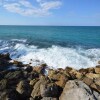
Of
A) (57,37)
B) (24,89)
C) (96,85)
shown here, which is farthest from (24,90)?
(57,37)

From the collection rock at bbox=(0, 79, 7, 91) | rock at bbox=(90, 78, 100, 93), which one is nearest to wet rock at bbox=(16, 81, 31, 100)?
rock at bbox=(0, 79, 7, 91)

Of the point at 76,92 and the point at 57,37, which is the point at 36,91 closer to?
the point at 76,92

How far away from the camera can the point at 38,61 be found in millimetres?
19781

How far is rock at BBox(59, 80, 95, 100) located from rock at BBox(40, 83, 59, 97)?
0.56m

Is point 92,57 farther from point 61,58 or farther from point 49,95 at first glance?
point 49,95

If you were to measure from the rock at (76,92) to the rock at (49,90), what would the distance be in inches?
22.2

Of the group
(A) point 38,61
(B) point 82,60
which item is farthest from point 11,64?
(B) point 82,60

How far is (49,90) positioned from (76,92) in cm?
156

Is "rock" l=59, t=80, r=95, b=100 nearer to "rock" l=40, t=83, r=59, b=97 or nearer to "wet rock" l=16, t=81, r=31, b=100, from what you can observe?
"rock" l=40, t=83, r=59, b=97

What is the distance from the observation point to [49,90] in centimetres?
1018

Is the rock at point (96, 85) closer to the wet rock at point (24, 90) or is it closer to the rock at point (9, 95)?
the wet rock at point (24, 90)

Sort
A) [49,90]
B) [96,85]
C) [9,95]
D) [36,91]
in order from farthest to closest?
[96,85]
[36,91]
[49,90]
[9,95]

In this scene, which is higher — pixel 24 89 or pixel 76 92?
pixel 76 92

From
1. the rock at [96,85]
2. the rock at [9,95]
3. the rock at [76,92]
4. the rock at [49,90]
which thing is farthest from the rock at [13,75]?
the rock at [96,85]
